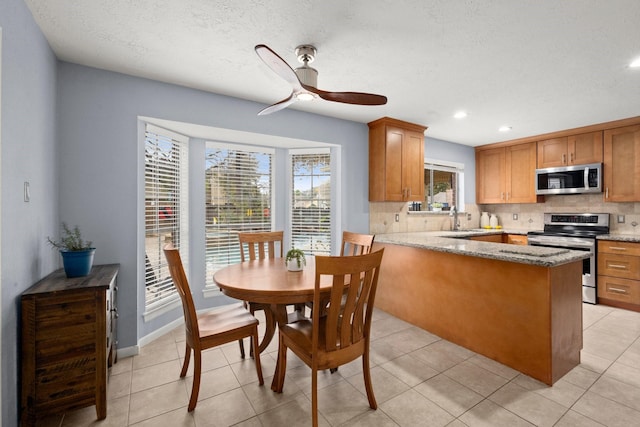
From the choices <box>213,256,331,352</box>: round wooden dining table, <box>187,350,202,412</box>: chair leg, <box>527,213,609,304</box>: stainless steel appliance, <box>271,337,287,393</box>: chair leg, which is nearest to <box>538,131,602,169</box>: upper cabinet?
<box>527,213,609,304</box>: stainless steel appliance

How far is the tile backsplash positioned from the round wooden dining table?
2.02 m

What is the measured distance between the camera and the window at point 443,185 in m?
4.96

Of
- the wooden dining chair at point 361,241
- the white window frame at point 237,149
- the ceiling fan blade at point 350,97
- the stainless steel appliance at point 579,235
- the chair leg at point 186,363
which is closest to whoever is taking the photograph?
the ceiling fan blade at point 350,97

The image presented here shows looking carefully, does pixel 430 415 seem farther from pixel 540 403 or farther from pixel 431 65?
pixel 431 65

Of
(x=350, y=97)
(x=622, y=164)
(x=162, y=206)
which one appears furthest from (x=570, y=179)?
(x=162, y=206)

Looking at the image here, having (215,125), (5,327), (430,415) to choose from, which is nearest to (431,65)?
(215,125)

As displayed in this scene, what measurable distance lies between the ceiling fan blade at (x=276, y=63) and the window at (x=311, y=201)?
203 cm

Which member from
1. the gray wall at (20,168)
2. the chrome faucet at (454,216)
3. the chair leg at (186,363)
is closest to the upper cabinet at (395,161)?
the chrome faucet at (454,216)

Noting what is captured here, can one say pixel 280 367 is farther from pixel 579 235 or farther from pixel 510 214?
pixel 510 214

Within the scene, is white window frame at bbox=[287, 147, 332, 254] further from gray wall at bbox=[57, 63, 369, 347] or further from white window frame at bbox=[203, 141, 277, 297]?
gray wall at bbox=[57, 63, 369, 347]

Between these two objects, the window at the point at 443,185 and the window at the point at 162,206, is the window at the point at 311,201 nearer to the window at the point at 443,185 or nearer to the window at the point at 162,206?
the window at the point at 162,206

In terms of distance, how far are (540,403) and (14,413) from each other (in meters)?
3.12

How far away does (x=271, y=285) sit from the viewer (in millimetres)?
1898

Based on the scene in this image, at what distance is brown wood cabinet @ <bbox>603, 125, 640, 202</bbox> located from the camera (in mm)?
3732
